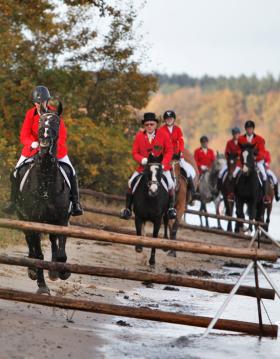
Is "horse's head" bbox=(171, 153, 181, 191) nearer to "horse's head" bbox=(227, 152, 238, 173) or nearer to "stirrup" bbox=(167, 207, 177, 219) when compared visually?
"stirrup" bbox=(167, 207, 177, 219)

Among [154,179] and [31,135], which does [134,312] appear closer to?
[31,135]

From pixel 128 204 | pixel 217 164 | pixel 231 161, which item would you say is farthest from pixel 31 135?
pixel 217 164

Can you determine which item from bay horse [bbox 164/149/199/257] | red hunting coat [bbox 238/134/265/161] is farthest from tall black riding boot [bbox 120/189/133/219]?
red hunting coat [bbox 238/134/265/161]

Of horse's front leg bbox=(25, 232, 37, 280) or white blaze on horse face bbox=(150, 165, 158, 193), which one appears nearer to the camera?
horse's front leg bbox=(25, 232, 37, 280)

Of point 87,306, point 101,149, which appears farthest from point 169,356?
point 101,149

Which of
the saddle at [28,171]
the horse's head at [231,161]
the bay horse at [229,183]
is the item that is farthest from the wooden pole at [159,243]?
the horse's head at [231,161]

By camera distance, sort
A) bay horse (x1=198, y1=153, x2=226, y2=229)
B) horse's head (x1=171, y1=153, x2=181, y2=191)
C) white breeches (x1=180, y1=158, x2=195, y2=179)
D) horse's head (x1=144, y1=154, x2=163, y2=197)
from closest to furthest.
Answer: horse's head (x1=144, y1=154, x2=163, y2=197)
horse's head (x1=171, y1=153, x2=181, y2=191)
white breeches (x1=180, y1=158, x2=195, y2=179)
bay horse (x1=198, y1=153, x2=226, y2=229)

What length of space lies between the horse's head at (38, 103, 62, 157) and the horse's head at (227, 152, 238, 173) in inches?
650

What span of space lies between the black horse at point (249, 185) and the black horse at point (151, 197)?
5.97 m

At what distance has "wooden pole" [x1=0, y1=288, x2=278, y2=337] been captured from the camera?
10.6 m

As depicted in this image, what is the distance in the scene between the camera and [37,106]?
43.0 feet

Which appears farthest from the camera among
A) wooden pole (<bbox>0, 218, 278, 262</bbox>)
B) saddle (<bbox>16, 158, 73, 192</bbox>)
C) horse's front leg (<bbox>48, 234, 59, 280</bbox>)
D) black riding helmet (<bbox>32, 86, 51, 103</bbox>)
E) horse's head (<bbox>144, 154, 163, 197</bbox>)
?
horse's head (<bbox>144, 154, 163, 197</bbox>)

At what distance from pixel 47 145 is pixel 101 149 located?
52.0 feet

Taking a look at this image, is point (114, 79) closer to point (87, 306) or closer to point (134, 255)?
point (134, 255)
